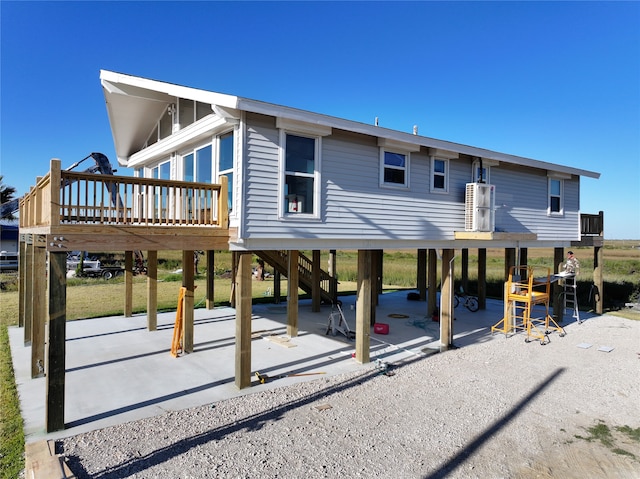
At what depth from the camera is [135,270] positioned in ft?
97.6

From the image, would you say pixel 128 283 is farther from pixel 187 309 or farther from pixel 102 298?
pixel 102 298

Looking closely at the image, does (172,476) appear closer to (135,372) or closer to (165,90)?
(135,372)

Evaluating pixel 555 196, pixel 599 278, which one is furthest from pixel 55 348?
pixel 599 278

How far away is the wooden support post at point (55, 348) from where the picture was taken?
5.95 metres

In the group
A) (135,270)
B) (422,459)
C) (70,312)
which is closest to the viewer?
(422,459)

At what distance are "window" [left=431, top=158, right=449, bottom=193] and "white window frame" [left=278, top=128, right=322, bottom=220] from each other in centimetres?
367

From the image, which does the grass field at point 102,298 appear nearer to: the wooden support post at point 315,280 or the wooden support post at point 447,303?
the wooden support post at point 315,280

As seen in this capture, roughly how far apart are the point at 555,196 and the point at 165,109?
1281 centimetres

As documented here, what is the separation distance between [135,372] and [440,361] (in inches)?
269

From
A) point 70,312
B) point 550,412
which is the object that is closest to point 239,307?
point 550,412

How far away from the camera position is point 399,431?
20.5ft

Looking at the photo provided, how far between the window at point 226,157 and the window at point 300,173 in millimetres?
1134

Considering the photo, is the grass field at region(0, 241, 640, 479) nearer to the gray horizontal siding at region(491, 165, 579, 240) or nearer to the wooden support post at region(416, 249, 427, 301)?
the wooden support post at region(416, 249, 427, 301)

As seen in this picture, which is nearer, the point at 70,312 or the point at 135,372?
the point at 135,372
